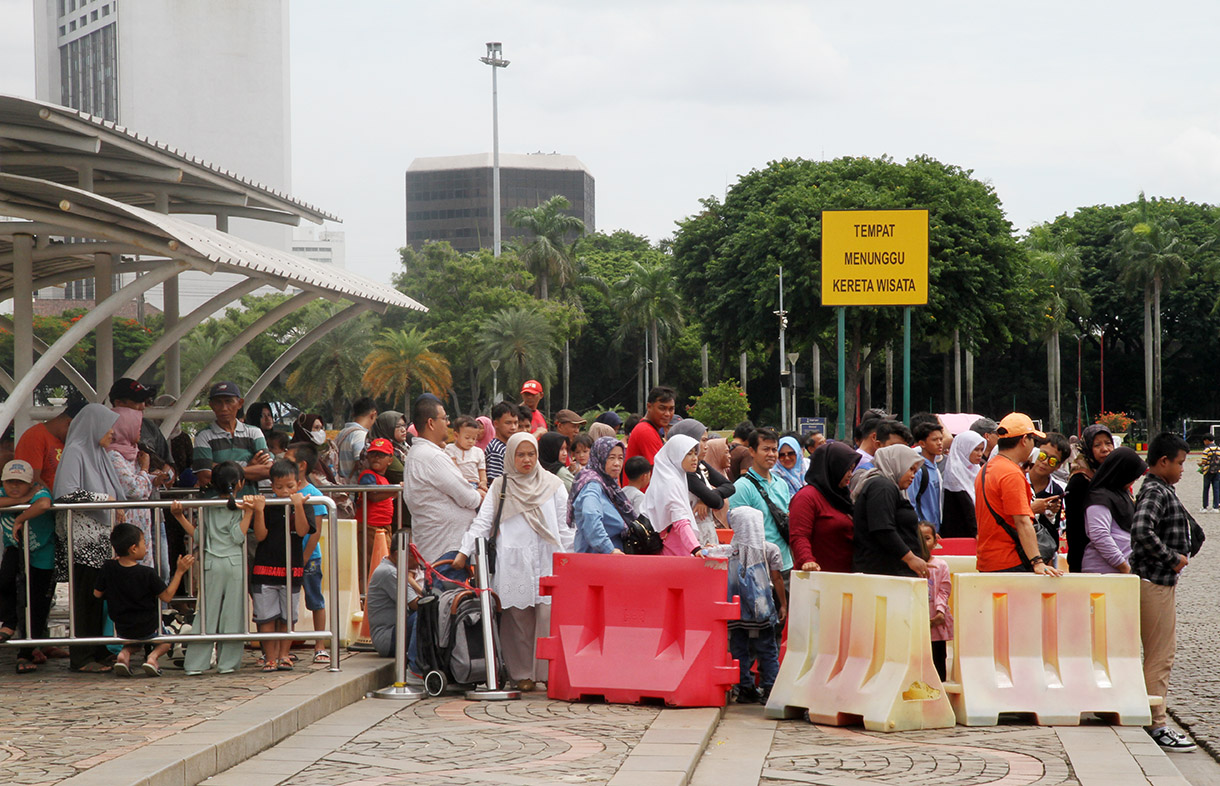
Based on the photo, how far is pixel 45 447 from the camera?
873cm

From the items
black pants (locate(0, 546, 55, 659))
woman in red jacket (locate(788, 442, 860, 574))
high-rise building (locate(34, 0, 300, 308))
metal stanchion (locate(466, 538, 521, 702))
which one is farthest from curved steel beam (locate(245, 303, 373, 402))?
high-rise building (locate(34, 0, 300, 308))

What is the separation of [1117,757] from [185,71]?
128716 millimetres

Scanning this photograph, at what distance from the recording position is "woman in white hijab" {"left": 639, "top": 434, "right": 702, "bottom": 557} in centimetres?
816

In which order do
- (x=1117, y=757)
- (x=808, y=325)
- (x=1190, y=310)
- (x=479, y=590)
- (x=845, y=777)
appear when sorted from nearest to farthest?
(x=845, y=777), (x=1117, y=757), (x=479, y=590), (x=808, y=325), (x=1190, y=310)

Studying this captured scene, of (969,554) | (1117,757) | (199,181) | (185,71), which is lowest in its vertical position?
(1117,757)

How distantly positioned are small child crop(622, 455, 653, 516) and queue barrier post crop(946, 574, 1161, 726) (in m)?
2.14

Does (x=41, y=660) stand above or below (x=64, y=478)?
below

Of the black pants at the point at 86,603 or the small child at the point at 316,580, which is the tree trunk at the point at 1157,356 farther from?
the black pants at the point at 86,603

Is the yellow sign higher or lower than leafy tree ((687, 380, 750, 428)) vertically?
higher

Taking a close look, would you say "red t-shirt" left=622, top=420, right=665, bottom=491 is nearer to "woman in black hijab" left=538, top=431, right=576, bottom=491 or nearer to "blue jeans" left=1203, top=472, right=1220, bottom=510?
"woman in black hijab" left=538, top=431, right=576, bottom=491

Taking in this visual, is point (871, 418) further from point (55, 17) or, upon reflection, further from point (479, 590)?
point (55, 17)

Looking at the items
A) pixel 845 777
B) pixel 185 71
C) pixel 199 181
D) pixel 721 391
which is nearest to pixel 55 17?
pixel 185 71

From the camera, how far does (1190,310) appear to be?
7306 centimetres

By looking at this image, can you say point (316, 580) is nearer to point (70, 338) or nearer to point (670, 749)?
point (70, 338)
